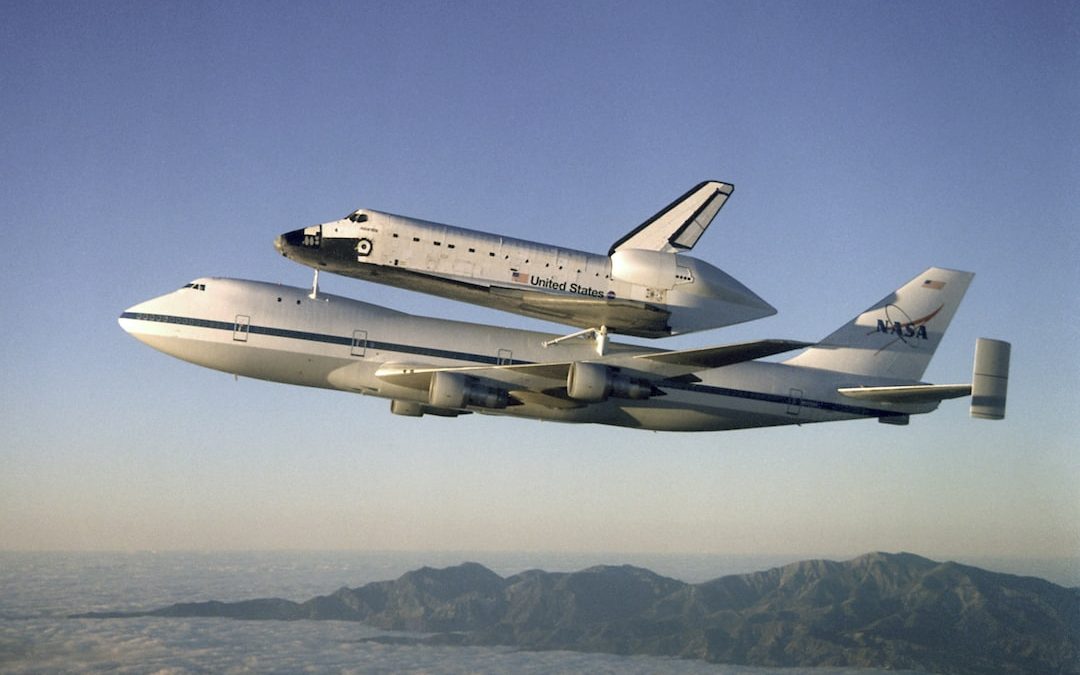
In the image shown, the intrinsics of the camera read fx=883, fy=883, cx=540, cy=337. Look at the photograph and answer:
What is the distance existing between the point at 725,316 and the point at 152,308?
2730 centimetres

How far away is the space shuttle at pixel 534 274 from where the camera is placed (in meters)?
37.9

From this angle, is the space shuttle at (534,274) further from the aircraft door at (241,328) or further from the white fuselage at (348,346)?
the aircraft door at (241,328)

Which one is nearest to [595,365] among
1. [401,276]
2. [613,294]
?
[613,294]

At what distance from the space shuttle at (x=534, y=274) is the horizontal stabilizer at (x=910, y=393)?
39.1ft

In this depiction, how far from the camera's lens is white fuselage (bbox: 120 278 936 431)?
4203 centimetres

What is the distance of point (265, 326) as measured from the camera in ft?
138

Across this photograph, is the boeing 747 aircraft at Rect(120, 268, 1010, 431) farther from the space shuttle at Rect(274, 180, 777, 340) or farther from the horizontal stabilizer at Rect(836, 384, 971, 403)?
the space shuttle at Rect(274, 180, 777, 340)

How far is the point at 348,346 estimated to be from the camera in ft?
140

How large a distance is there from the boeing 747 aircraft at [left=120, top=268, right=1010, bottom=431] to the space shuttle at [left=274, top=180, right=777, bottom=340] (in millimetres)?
3108

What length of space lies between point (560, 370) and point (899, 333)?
22641 mm

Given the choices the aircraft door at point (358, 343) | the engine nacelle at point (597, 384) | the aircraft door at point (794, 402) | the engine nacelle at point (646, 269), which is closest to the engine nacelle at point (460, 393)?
the engine nacelle at point (597, 384)

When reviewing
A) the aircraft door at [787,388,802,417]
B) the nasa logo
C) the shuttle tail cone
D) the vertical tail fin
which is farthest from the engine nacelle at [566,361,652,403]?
the nasa logo

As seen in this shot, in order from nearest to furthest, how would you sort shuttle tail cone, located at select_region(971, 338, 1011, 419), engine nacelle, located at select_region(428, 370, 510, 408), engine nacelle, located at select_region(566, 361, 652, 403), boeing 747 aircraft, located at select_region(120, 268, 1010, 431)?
engine nacelle, located at select_region(428, 370, 510, 408)
engine nacelle, located at select_region(566, 361, 652, 403)
boeing 747 aircraft, located at select_region(120, 268, 1010, 431)
shuttle tail cone, located at select_region(971, 338, 1011, 419)

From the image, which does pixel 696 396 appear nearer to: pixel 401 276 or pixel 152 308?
pixel 401 276
